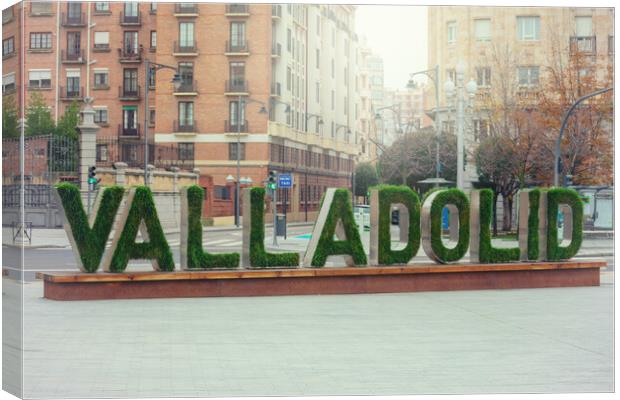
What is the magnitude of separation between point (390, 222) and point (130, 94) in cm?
785

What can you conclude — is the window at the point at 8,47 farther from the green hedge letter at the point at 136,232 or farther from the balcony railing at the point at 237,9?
the green hedge letter at the point at 136,232

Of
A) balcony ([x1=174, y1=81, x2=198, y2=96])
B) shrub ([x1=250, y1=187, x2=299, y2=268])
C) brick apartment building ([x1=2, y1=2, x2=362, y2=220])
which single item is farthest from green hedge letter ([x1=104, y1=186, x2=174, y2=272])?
balcony ([x1=174, y1=81, x2=198, y2=96])

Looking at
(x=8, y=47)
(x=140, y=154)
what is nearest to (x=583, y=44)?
(x=8, y=47)

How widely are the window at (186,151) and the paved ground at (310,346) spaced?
6.43m

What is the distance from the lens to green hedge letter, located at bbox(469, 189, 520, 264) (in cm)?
1758

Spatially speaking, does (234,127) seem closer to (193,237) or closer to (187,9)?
(193,237)

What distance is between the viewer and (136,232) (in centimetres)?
1554

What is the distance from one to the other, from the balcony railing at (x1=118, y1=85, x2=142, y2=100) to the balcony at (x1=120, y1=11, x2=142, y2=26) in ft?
12.3

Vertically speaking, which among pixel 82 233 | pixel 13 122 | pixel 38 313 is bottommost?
pixel 38 313

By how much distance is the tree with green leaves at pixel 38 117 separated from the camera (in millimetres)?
12301

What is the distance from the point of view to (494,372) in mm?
9094

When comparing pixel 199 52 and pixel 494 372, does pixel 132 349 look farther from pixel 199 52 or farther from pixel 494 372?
pixel 199 52

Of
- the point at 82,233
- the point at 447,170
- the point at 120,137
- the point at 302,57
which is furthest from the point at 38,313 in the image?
the point at 447,170

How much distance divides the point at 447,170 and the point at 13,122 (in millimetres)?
20548
